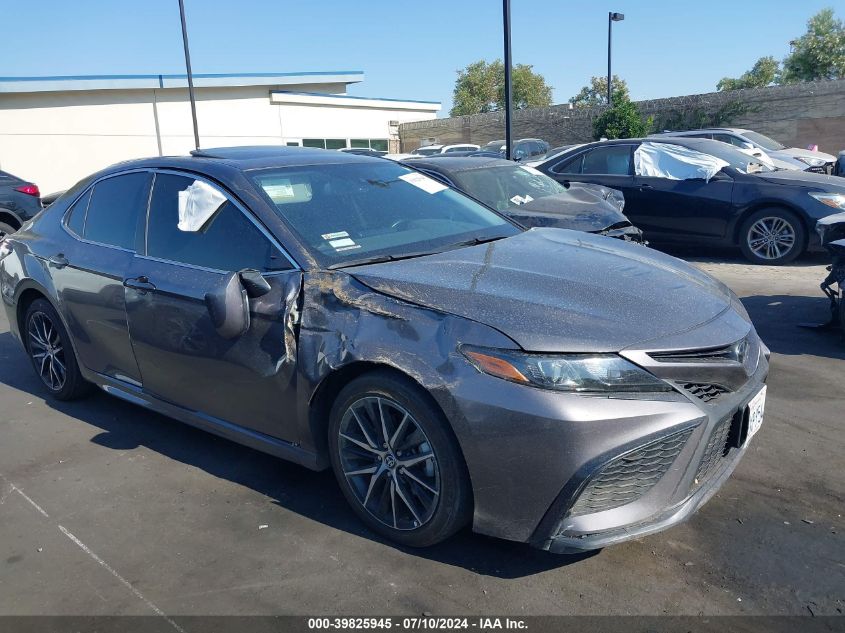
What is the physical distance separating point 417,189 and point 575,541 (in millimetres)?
2305

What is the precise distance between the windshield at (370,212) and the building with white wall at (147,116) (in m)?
27.6

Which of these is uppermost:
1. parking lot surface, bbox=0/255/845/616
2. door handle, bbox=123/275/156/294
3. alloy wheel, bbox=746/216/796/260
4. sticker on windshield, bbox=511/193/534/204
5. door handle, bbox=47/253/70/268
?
door handle, bbox=47/253/70/268

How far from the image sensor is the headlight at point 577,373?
2680 millimetres

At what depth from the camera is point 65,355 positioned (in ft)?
16.1

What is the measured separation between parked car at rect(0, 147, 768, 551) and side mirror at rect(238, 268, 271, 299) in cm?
1

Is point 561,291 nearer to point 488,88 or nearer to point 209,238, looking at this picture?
point 209,238

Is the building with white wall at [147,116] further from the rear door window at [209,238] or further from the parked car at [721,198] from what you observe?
the rear door window at [209,238]

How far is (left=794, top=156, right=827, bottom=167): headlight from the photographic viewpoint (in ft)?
50.5

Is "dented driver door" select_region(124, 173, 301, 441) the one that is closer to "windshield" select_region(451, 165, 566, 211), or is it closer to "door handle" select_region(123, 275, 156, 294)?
"door handle" select_region(123, 275, 156, 294)

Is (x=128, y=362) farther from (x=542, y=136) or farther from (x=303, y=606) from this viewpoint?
(x=542, y=136)

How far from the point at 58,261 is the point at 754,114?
27.9 m

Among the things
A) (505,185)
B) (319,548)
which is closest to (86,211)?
(319,548)

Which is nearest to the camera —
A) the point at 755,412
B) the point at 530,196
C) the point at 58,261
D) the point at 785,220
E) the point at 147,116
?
the point at 755,412

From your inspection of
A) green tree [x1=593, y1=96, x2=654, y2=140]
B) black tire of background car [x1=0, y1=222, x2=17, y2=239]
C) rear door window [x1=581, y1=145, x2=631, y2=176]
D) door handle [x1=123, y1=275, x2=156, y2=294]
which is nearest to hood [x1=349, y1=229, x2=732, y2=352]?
door handle [x1=123, y1=275, x2=156, y2=294]
